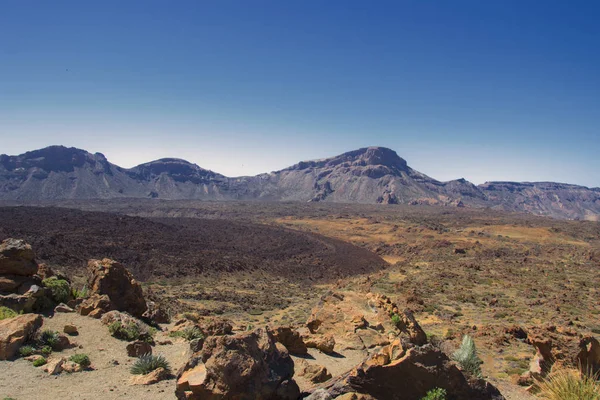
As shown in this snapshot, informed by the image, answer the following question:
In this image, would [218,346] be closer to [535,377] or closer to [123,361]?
[123,361]

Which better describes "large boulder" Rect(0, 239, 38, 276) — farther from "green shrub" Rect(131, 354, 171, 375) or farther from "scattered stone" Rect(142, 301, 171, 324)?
"green shrub" Rect(131, 354, 171, 375)

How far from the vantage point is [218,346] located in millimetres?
6176

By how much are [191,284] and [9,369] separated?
25.7m

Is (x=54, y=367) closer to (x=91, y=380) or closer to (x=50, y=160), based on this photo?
(x=91, y=380)

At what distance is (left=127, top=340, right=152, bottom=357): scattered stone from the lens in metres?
9.88

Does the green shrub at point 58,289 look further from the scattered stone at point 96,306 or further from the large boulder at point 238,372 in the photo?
the large boulder at point 238,372

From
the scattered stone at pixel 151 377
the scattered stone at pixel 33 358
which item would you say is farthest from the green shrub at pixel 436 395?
the scattered stone at pixel 33 358

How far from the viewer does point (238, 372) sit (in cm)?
598

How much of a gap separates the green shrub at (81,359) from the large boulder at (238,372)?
3.85 m

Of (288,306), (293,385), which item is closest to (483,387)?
(293,385)

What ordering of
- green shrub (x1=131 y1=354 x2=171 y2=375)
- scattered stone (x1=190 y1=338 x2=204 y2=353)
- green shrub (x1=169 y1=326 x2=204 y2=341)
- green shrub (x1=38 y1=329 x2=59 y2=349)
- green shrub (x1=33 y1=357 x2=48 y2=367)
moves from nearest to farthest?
scattered stone (x1=190 y1=338 x2=204 y2=353) < green shrub (x1=33 y1=357 x2=48 y2=367) < green shrub (x1=131 y1=354 x2=171 y2=375) < green shrub (x1=38 y1=329 x2=59 y2=349) < green shrub (x1=169 y1=326 x2=204 y2=341)

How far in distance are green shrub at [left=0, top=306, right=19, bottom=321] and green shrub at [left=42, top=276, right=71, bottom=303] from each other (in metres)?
2.19

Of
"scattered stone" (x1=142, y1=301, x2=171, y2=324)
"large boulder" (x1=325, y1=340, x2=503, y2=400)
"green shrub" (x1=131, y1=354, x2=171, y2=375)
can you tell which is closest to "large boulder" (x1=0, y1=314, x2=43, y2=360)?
"green shrub" (x1=131, y1=354, x2=171, y2=375)

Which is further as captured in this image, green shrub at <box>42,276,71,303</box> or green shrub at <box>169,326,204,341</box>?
green shrub at <box>42,276,71,303</box>
